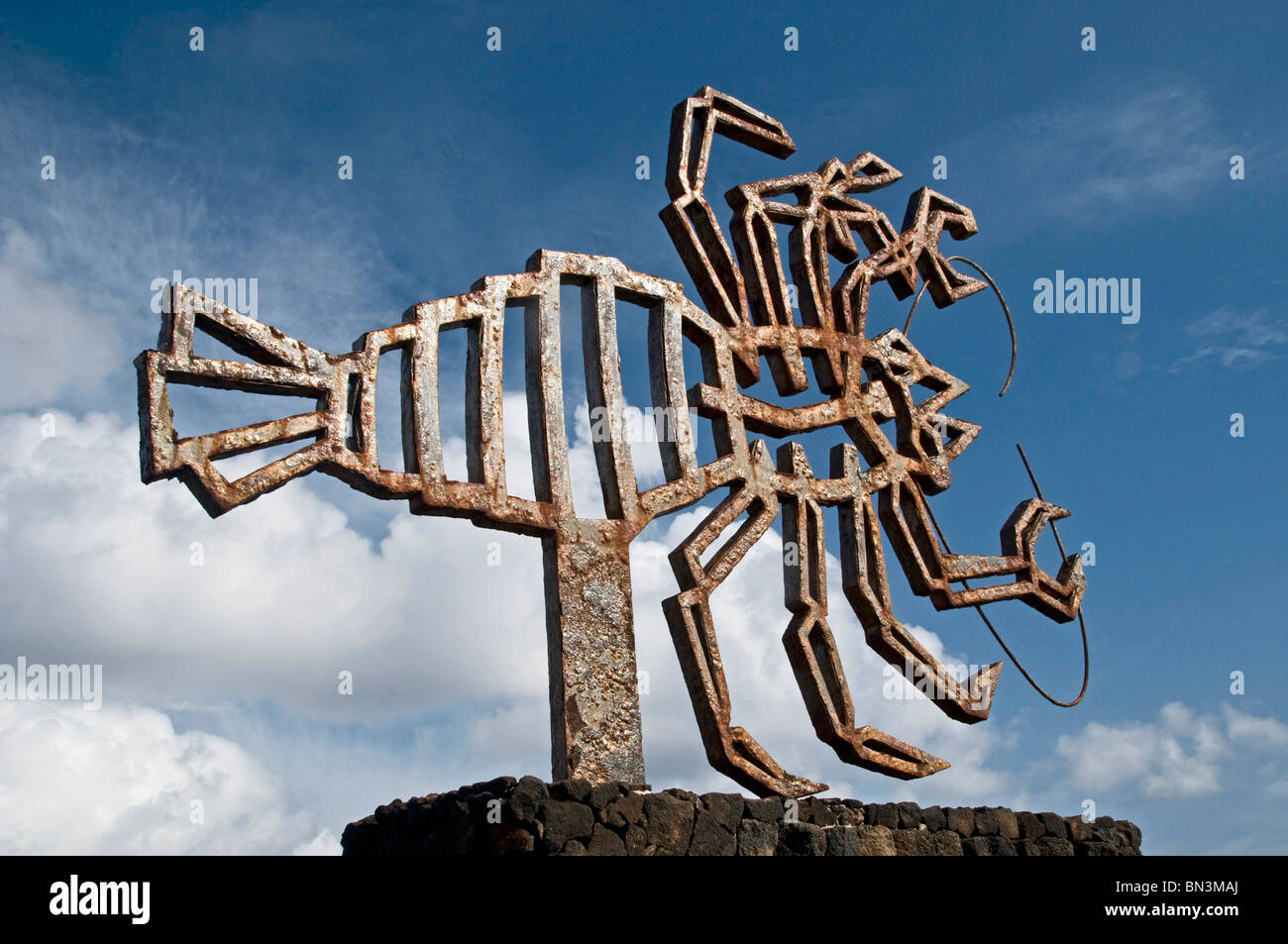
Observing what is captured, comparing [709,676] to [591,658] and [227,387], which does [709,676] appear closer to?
[591,658]

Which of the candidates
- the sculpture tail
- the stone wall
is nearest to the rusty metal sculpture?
the sculpture tail

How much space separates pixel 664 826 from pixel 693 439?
102 inches

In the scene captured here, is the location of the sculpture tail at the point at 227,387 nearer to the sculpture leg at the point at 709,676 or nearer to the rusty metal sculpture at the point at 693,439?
the rusty metal sculpture at the point at 693,439

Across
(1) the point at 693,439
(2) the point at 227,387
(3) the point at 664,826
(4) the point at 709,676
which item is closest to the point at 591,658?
(4) the point at 709,676

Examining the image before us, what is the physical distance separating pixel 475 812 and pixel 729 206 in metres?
4.87

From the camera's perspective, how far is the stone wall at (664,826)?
593 centimetres

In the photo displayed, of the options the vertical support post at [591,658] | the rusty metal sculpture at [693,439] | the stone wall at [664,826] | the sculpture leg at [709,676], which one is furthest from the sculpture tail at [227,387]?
the sculpture leg at [709,676]

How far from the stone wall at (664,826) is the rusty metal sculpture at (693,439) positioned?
1.37ft

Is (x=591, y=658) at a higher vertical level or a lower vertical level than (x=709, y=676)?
higher

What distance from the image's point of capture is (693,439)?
315 inches
